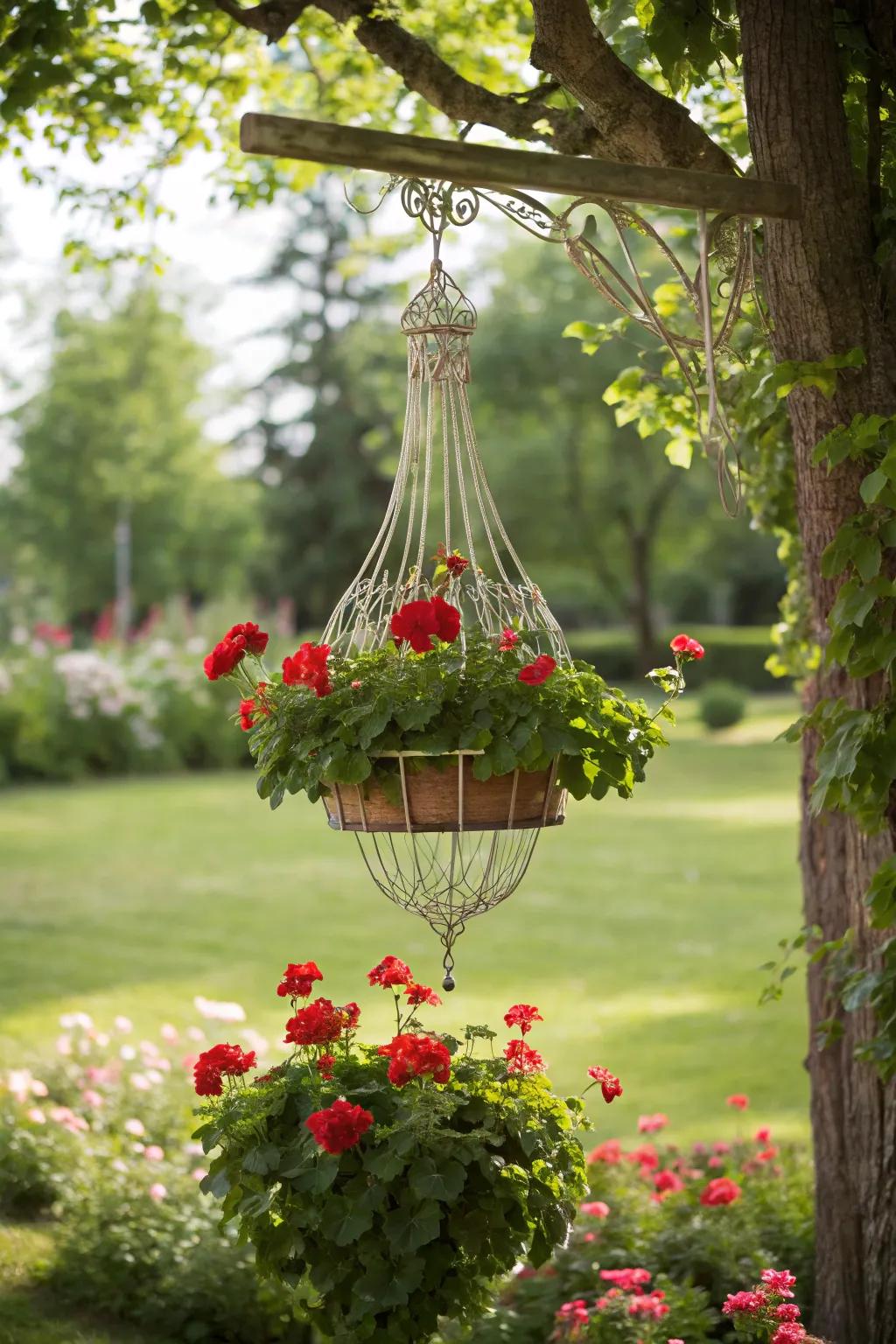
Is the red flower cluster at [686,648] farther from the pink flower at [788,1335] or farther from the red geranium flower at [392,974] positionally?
the pink flower at [788,1335]

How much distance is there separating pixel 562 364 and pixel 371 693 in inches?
853

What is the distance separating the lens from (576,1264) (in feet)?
11.5

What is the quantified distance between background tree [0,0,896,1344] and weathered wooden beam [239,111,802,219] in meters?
0.34

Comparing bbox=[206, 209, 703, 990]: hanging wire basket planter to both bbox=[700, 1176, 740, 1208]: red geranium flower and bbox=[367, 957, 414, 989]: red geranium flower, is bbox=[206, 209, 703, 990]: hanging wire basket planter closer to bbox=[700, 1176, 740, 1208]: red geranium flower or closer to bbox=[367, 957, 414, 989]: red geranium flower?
bbox=[367, 957, 414, 989]: red geranium flower

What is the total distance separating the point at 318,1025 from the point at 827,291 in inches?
63.2

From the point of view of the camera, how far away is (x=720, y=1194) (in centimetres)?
364

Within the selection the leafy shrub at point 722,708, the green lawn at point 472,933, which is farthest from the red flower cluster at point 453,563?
the leafy shrub at point 722,708

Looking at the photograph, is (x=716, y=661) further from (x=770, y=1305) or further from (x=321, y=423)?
(x=770, y=1305)

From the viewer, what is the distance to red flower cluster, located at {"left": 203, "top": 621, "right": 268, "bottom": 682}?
2.42 meters

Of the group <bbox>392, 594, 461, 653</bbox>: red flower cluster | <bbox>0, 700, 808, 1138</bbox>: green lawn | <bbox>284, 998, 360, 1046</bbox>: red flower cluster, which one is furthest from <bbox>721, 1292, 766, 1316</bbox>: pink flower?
<bbox>0, 700, 808, 1138</bbox>: green lawn

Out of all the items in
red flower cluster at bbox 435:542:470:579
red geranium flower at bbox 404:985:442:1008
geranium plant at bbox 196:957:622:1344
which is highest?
red flower cluster at bbox 435:542:470:579

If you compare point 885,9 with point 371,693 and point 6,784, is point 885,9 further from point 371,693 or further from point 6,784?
point 6,784

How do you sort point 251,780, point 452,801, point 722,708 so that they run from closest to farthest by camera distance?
point 452,801 → point 251,780 → point 722,708

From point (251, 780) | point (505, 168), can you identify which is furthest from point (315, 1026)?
point (251, 780)
